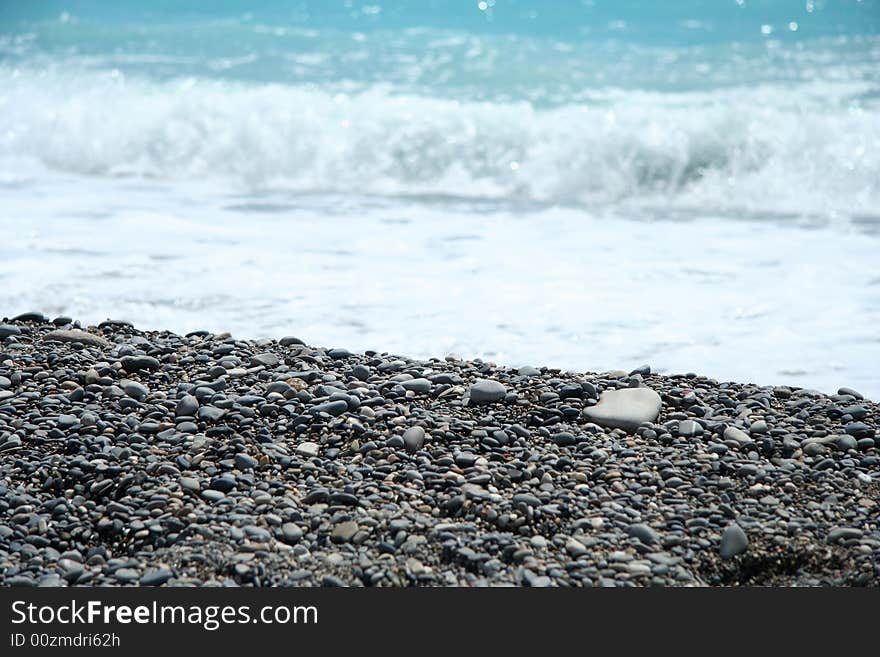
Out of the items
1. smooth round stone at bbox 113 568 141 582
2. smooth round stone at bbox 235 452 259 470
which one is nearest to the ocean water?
smooth round stone at bbox 235 452 259 470

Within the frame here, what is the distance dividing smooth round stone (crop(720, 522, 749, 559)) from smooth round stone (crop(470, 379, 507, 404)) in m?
0.95

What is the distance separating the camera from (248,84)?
11.6 meters

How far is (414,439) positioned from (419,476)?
0.19 meters

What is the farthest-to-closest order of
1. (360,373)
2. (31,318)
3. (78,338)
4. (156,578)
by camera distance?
(31,318)
(78,338)
(360,373)
(156,578)

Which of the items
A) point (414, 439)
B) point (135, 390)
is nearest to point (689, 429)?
Result: point (414, 439)

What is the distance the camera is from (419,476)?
2699mm

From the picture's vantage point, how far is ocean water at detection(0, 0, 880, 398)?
460 centimetres

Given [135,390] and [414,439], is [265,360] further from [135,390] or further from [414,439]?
[414,439]

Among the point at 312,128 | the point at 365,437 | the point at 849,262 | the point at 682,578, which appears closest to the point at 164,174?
the point at 312,128

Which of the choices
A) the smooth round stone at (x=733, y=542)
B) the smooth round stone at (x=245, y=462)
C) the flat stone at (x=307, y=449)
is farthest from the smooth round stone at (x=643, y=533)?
the smooth round stone at (x=245, y=462)

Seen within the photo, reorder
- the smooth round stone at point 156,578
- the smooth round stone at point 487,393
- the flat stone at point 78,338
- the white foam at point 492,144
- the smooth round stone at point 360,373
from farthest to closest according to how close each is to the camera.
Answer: the white foam at point 492,144, the flat stone at point 78,338, the smooth round stone at point 360,373, the smooth round stone at point 487,393, the smooth round stone at point 156,578

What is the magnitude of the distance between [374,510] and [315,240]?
379 cm

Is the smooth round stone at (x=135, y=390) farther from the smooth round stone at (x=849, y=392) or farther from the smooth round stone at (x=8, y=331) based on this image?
the smooth round stone at (x=849, y=392)

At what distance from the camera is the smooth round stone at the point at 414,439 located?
112 inches
